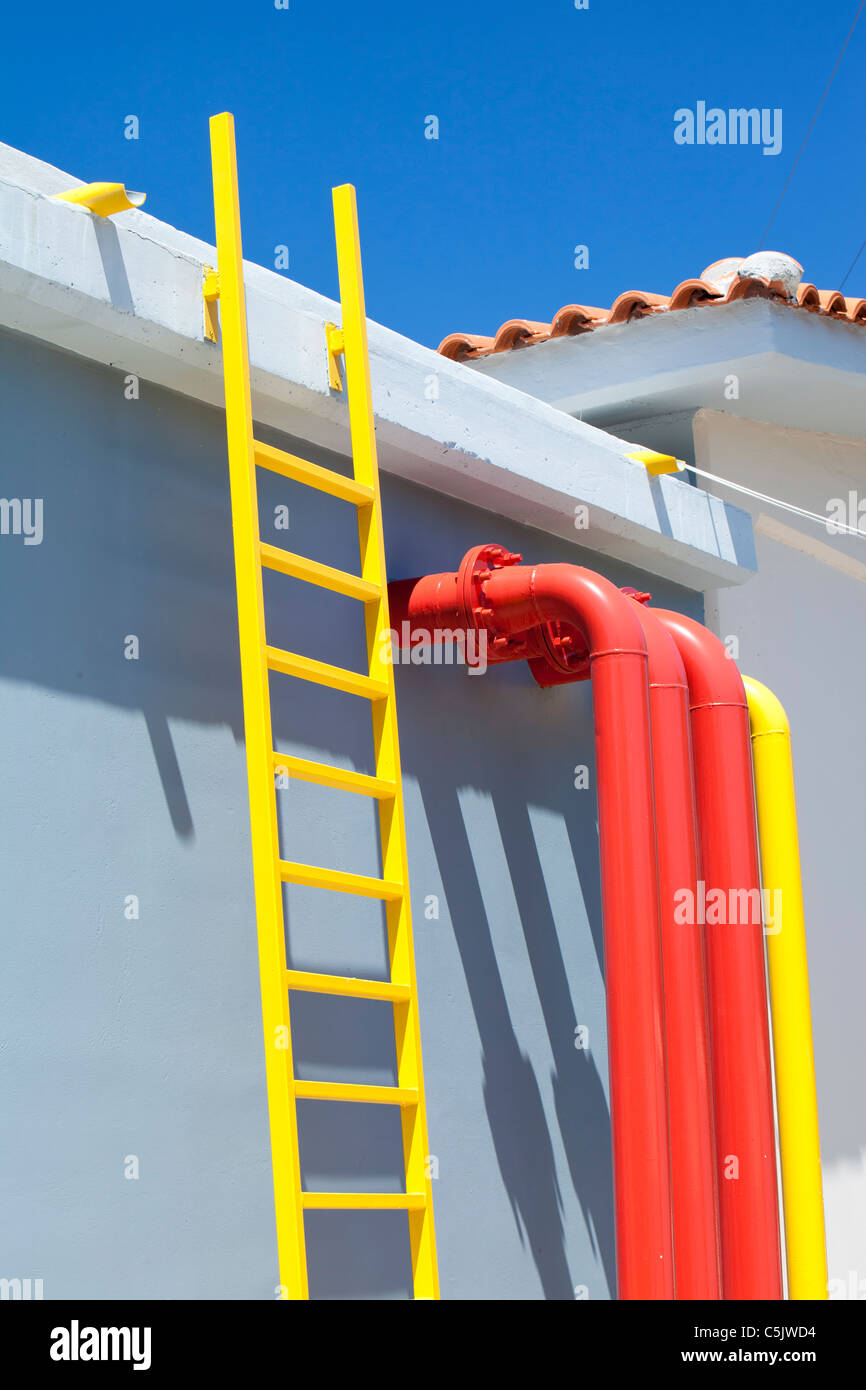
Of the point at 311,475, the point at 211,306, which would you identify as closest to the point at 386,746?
the point at 311,475

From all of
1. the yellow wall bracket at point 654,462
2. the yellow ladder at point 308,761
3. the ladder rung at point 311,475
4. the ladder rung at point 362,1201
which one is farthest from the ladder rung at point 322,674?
the yellow wall bracket at point 654,462

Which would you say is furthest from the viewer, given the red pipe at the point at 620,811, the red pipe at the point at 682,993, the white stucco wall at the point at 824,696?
the white stucco wall at the point at 824,696

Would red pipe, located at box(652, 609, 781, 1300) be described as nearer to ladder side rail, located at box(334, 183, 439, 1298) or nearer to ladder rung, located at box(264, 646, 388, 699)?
ladder side rail, located at box(334, 183, 439, 1298)

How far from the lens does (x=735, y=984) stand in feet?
13.5

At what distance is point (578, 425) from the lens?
4805 mm

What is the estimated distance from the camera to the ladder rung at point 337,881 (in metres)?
3.11

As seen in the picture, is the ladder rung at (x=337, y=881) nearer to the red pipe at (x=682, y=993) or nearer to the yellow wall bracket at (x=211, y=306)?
the red pipe at (x=682, y=993)

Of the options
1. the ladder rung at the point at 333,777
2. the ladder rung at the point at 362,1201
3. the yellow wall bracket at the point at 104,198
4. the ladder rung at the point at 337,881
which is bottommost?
the ladder rung at the point at 362,1201

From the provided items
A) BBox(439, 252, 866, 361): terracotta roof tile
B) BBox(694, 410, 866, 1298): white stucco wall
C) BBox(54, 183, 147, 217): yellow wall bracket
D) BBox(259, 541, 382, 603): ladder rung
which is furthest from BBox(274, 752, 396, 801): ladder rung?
BBox(439, 252, 866, 361): terracotta roof tile

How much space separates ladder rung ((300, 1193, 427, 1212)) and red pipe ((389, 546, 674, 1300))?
0.65 m

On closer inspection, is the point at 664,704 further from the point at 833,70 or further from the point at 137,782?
the point at 833,70

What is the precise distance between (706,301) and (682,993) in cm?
287

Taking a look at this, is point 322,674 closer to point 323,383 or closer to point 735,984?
point 323,383

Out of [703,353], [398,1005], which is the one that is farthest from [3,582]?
[703,353]
